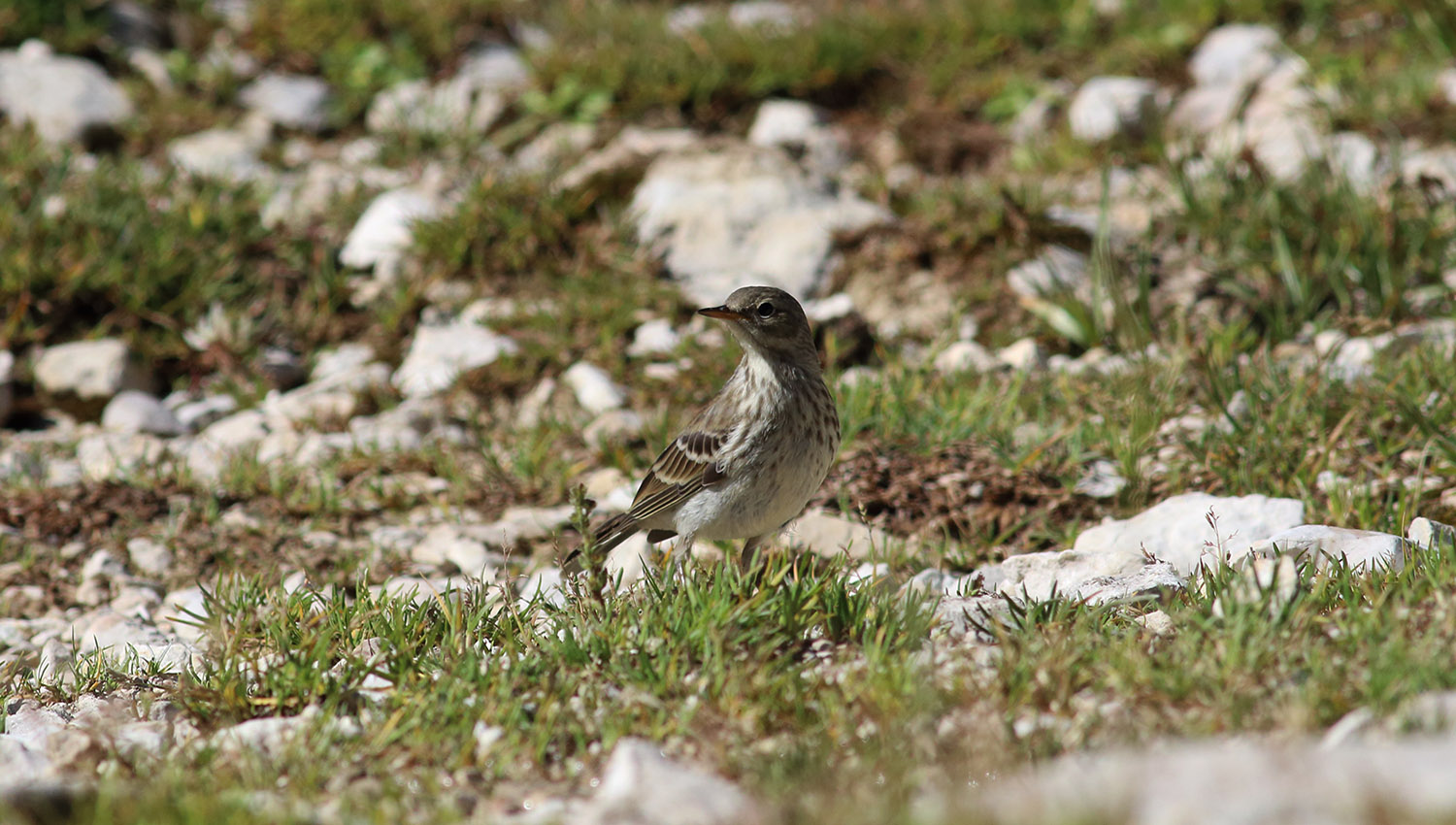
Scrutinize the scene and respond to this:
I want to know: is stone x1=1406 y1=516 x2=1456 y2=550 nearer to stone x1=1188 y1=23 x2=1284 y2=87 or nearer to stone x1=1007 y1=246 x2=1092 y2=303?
stone x1=1007 y1=246 x2=1092 y2=303

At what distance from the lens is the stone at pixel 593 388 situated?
24.6 ft

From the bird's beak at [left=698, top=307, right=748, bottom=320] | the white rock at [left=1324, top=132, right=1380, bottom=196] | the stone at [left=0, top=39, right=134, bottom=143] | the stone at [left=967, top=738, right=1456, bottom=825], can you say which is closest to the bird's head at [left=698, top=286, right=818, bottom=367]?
the bird's beak at [left=698, top=307, right=748, bottom=320]

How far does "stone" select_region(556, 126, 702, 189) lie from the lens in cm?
921

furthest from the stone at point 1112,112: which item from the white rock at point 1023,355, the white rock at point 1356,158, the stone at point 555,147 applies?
the stone at point 555,147

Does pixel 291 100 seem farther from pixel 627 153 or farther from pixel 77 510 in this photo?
pixel 77 510

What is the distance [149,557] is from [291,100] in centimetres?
540

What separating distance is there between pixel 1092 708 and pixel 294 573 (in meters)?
3.90

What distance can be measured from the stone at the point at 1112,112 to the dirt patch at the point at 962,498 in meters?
3.92

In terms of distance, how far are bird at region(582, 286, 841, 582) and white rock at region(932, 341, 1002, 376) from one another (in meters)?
1.89

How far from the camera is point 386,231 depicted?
8.95 meters

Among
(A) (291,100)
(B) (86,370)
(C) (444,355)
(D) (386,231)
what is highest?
(A) (291,100)

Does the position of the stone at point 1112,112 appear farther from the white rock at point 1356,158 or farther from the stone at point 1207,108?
the white rock at point 1356,158

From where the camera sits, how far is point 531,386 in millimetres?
7867

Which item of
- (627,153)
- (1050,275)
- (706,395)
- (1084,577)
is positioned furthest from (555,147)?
(1084,577)
